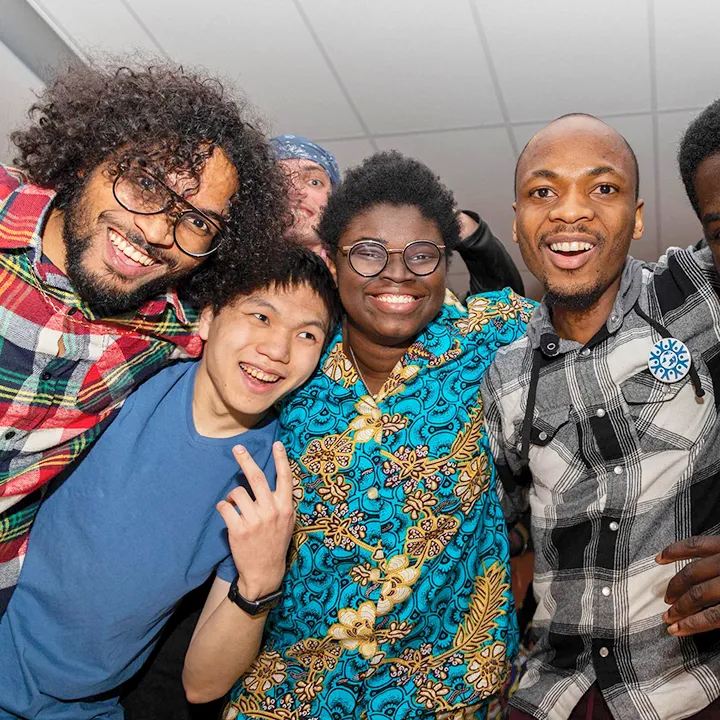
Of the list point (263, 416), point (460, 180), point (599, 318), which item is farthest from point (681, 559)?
point (460, 180)

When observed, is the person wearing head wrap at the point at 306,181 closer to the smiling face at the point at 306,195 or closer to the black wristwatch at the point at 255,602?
the smiling face at the point at 306,195

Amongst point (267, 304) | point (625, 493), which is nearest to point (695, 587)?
point (625, 493)

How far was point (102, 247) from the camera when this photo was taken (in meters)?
2.12

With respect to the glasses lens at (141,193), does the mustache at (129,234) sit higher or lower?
lower

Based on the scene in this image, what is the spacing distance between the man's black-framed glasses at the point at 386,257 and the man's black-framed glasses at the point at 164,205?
454mm

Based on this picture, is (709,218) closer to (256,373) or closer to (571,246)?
(571,246)

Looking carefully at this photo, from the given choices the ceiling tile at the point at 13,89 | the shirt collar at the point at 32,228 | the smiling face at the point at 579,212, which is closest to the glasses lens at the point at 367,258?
the smiling face at the point at 579,212

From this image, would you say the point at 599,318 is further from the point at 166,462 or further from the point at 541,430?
the point at 166,462

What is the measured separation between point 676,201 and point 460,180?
5.40ft

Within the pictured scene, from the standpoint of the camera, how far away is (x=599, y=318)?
2.23m

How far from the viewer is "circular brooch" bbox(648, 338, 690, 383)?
1992 millimetres

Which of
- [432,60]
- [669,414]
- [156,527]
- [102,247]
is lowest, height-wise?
[156,527]

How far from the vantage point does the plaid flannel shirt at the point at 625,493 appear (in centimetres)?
196

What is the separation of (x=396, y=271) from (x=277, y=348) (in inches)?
17.1
